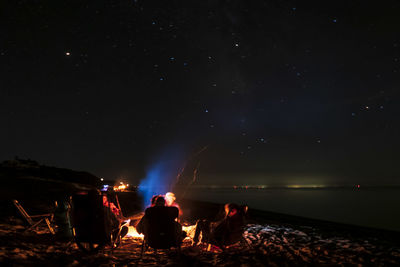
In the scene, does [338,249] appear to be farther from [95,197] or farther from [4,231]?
[4,231]

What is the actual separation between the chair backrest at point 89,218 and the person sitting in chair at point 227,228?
2032mm

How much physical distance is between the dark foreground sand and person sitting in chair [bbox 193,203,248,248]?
0.26 m

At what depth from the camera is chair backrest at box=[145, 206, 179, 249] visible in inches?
207

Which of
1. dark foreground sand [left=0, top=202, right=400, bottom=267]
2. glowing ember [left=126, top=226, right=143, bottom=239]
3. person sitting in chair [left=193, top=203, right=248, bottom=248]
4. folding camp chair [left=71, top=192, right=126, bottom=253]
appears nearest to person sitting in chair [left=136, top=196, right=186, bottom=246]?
dark foreground sand [left=0, top=202, right=400, bottom=267]

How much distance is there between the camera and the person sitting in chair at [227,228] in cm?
579

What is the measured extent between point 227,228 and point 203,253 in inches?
27.3

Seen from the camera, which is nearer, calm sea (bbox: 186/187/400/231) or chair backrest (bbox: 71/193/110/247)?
chair backrest (bbox: 71/193/110/247)

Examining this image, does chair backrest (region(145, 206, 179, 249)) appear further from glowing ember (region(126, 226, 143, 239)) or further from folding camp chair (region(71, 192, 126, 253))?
glowing ember (region(126, 226, 143, 239))

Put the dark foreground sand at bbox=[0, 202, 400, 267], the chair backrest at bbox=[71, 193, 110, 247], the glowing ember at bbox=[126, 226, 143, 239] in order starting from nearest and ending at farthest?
the dark foreground sand at bbox=[0, 202, 400, 267], the chair backrest at bbox=[71, 193, 110, 247], the glowing ember at bbox=[126, 226, 143, 239]

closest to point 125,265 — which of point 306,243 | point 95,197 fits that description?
point 95,197

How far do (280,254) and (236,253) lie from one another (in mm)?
929

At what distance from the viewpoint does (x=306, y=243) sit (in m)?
7.33

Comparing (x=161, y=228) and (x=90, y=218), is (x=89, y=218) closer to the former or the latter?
(x=90, y=218)

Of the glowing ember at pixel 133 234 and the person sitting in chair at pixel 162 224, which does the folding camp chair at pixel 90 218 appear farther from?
the glowing ember at pixel 133 234
